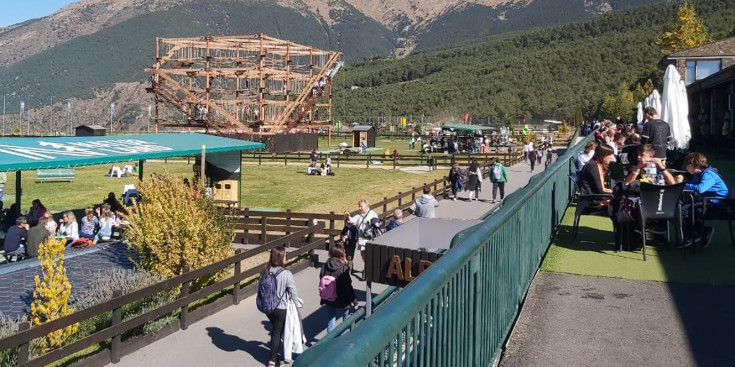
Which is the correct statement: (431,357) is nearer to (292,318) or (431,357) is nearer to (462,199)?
(292,318)

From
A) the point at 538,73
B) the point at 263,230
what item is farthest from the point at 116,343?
the point at 538,73

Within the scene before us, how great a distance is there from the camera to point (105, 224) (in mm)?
16047

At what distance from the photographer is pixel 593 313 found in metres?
5.13

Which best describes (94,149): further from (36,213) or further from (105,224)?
(36,213)

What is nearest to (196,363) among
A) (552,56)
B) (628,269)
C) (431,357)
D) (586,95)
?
(628,269)

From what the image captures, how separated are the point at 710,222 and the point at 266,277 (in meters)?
5.95

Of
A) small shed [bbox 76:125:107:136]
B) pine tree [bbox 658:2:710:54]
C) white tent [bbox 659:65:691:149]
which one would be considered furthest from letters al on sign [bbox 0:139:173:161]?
pine tree [bbox 658:2:710:54]

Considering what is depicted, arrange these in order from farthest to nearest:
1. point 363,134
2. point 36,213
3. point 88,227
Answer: point 363,134
point 36,213
point 88,227

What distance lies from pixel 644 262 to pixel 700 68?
39.2 m

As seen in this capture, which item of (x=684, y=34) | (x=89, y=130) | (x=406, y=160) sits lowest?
(x=406, y=160)

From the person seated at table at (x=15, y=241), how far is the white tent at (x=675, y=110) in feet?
45.9

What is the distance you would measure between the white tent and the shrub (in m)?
10.5

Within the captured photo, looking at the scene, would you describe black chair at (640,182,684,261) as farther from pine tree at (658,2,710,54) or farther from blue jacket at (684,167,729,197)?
pine tree at (658,2,710,54)

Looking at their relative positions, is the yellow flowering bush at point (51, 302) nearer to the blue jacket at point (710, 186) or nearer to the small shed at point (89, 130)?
the blue jacket at point (710, 186)
